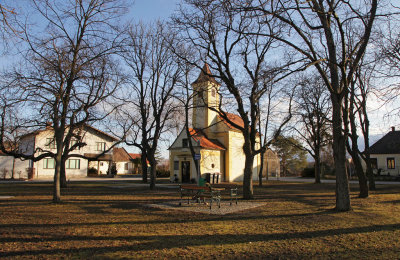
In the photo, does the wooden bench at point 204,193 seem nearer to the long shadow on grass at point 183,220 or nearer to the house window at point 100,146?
the long shadow on grass at point 183,220

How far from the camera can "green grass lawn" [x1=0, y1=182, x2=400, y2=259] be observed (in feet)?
18.8

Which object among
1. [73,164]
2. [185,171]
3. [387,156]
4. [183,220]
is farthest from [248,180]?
[387,156]

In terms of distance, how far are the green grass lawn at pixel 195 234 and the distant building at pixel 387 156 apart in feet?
112

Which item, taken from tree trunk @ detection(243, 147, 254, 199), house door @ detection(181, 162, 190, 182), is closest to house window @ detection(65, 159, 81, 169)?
house door @ detection(181, 162, 190, 182)

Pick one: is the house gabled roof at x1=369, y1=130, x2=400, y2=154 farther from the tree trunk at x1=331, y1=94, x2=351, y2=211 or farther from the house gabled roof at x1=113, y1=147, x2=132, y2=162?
the house gabled roof at x1=113, y1=147, x2=132, y2=162

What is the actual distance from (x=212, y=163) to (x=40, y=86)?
22.4m

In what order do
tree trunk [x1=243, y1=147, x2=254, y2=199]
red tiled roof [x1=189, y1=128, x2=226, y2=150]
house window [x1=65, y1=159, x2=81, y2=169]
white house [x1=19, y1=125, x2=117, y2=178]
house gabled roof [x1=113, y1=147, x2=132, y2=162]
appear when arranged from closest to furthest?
tree trunk [x1=243, y1=147, x2=254, y2=199]
red tiled roof [x1=189, y1=128, x2=226, y2=150]
white house [x1=19, y1=125, x2=117, y2=178]
house window [x1=65, y1=159, x2=81, y2=169]
house gabled roof [x1=113, y1=147, x2=132, y2=162]

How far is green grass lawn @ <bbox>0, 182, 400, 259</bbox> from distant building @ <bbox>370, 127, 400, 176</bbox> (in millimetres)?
34103

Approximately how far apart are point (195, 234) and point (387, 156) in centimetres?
4279

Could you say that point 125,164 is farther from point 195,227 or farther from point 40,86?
point 195,227

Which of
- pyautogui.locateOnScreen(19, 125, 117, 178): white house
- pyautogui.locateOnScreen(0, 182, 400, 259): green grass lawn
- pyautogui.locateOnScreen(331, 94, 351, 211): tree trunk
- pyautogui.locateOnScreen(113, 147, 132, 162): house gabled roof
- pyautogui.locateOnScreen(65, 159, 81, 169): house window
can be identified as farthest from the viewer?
pyautogui.locateOnScreen(113, 147, 132, 162): house gabled roof

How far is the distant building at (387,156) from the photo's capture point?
39.3 meters

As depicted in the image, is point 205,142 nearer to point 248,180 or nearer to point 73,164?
point 248,180

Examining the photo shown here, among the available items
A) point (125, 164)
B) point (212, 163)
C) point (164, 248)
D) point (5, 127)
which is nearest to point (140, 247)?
point (164, 248)
